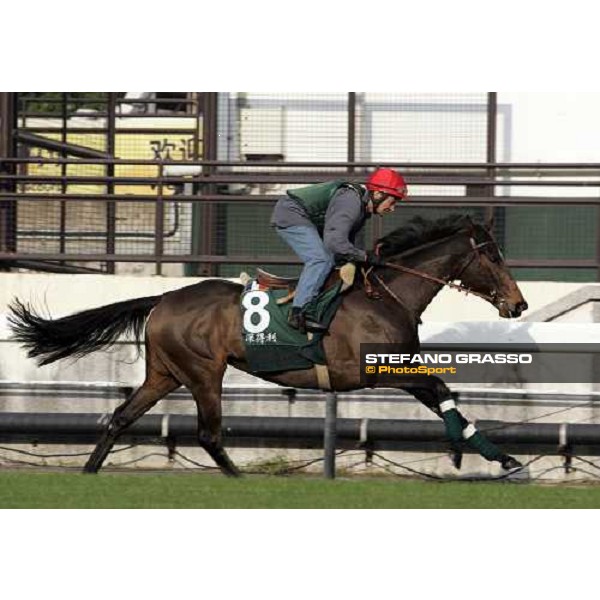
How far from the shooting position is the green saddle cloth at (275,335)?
1305 centimetres

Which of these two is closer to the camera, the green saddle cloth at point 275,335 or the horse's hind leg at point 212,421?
the horse's hind leg at point 212,421

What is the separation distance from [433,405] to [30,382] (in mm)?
4494

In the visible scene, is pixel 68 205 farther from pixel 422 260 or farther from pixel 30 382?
pixel 422 260

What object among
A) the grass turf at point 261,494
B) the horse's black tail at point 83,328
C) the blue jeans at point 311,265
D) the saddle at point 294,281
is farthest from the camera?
the horse's black tail at point 83,328

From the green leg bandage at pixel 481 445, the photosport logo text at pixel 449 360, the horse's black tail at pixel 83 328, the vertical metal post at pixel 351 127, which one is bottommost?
the green leg bandage at pixel 481 445

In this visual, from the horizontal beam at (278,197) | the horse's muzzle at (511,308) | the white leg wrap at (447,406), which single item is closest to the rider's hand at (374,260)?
the horse's muzzle at (511,308)

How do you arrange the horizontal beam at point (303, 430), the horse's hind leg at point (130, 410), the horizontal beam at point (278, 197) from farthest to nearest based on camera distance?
the horizontal beam at point (278, 197) < the horizontal beam at point (303, 430) < the horse's hind leg at point (130, 410)

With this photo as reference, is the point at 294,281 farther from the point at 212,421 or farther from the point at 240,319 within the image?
the point at 212,421

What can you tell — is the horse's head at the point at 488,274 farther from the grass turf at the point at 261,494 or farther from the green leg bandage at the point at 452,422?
the grass turf at the point at 261,494

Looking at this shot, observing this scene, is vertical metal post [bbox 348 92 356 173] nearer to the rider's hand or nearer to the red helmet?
the rider's hand

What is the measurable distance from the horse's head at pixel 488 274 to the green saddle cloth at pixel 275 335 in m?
1.11

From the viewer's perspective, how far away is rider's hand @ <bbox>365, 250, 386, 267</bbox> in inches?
513

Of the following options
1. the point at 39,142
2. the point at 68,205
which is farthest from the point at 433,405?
the point at 39,142

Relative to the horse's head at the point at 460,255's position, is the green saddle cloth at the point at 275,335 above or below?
below
